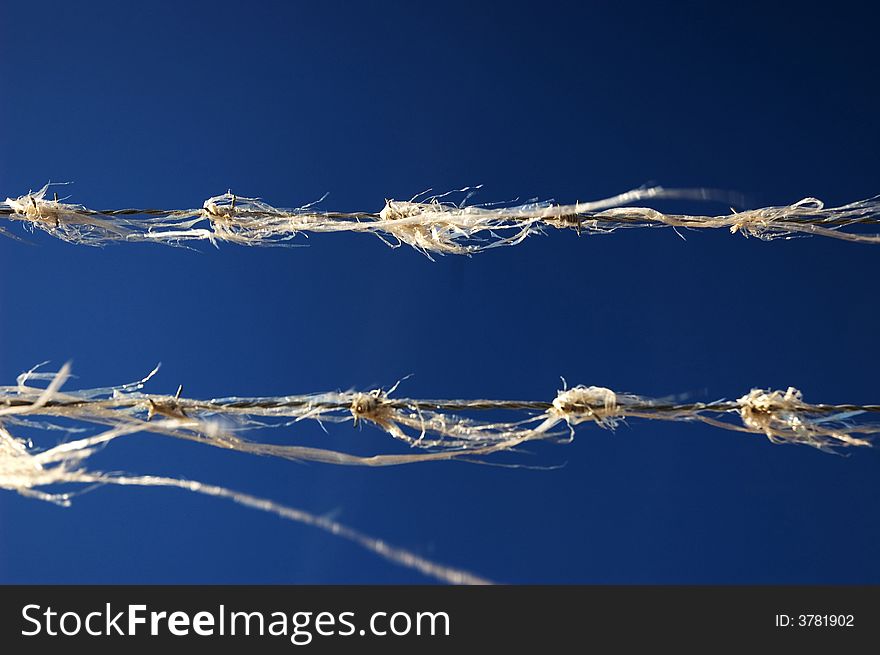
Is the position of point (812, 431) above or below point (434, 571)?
above

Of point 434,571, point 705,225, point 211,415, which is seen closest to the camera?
point 434,571

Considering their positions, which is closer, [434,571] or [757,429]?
[434,571]

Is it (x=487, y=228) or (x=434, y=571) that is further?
(x=487, y=228)

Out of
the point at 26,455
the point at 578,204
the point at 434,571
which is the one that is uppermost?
the point at 578,204

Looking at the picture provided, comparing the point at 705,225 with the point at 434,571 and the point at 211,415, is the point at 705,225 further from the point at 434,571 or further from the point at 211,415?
the point at 211,415

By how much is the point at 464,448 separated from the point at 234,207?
0.53m

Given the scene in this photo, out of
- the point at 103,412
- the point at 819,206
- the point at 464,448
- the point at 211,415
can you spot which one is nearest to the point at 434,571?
the point at 464,448

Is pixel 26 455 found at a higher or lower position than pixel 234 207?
lower

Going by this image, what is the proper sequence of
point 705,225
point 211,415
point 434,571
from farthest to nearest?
point 705,225
point 211,415
point 434,571

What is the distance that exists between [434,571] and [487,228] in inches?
21.3

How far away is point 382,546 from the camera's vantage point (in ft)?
2.82

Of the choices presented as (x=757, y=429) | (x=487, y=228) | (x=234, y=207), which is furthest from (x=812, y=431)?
(x=234, y=207)

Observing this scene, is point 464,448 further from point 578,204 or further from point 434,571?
point 578,204

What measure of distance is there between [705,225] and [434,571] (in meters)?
0.68
